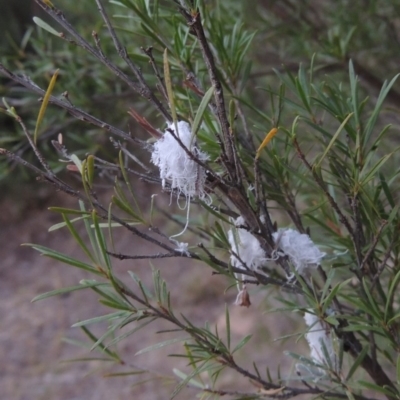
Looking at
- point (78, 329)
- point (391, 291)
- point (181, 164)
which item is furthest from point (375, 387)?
point (78, 329)

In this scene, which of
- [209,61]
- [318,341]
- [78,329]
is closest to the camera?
[209,61]

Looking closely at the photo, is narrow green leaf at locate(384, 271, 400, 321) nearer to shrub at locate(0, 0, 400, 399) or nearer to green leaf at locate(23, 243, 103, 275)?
shrub at locate(0, 0, 400, 399)

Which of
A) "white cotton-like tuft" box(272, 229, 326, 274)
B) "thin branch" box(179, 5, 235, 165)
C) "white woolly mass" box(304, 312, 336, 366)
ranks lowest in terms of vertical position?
"white woolly mass" box(304, 312, 336, 366)

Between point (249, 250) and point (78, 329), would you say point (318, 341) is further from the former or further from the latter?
point (78, 329)

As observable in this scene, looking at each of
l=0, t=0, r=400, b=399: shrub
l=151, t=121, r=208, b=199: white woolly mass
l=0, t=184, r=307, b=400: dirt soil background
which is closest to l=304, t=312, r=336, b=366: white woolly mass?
l=0, t=0, r=400, b=399: shrub

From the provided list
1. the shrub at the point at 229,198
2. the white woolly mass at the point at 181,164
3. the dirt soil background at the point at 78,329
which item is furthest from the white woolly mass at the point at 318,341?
the dirt soil background at the point at 78,329

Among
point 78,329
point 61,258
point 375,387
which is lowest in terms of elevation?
point 375,387

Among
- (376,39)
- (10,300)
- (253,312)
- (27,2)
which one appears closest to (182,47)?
(376,39)
